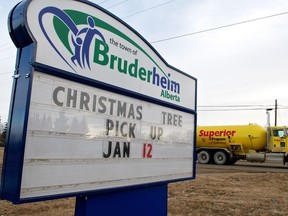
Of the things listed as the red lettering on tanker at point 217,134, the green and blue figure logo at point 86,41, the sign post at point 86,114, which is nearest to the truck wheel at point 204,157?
the red lettering on tanker at point 217,134

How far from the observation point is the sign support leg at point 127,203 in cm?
334

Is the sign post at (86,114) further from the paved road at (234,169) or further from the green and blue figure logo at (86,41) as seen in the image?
the paved road at (234,169)

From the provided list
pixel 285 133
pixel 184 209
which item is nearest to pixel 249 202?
pixel 184 209

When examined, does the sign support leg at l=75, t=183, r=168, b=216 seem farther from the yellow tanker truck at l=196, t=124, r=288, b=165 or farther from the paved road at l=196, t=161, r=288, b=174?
the yellow tanker truck at l=196, t=124, r=288, b=165

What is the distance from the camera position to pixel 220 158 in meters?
23.6

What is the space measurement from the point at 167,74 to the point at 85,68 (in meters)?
1.96

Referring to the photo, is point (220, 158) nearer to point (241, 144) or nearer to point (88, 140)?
point (241, 144)

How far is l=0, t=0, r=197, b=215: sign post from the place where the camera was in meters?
2.73

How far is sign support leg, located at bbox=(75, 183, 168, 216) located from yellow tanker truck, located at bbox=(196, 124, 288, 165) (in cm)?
1920

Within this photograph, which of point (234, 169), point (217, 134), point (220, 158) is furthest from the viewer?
point (217, 134)

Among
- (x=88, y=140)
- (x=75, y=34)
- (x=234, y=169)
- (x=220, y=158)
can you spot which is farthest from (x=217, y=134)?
(x=75, y=34)

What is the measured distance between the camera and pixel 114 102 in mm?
3689

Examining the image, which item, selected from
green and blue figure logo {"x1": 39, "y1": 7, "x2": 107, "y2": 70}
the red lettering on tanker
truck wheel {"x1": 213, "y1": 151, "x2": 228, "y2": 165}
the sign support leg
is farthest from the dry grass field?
the red lettering on tanker

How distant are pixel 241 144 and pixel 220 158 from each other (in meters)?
1.99
